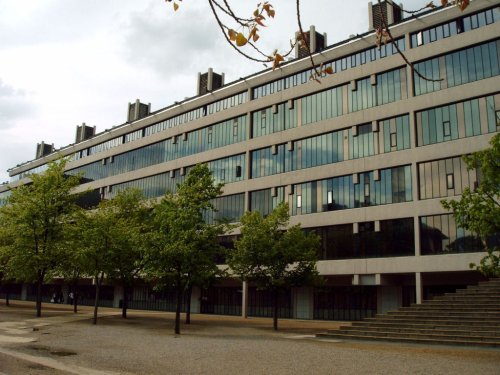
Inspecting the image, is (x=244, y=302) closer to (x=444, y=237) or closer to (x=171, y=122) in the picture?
(x=444, y=237)

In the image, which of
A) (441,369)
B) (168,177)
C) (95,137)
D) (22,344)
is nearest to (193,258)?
(22,344)

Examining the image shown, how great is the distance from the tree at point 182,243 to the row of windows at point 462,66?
17724 mm

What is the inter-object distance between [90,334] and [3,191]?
72.1 meters

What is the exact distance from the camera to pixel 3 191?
85.1 metres

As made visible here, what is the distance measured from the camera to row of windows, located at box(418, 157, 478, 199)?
3203 cm

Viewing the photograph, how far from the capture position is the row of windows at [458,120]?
3178 cm

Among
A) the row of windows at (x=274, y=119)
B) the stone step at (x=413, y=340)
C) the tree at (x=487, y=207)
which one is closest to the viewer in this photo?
the tree at (x=487, y=207)

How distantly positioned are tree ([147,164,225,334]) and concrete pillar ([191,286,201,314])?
2386 centimetres

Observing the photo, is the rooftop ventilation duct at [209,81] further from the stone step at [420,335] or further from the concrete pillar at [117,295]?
the stone step at [420,335]

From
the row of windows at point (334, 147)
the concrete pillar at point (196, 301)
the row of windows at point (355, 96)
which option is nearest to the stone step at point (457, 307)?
the row of windows at point (334, 147)

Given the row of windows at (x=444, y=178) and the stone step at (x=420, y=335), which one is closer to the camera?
the stone step at (x=420, y=335)

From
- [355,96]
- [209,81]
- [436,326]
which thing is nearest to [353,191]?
[355,96]

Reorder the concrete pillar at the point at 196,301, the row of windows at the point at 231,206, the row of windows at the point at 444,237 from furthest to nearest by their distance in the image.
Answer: the concrete pillar at the point at 196,301 → the row of windows at the point at 231,206 → the row of windows at the point at 444,237

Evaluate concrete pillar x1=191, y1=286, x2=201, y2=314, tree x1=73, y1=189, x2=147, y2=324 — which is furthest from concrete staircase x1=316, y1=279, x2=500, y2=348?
concrete pillar x1=191, y1=286, x2=201, y2=314
